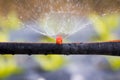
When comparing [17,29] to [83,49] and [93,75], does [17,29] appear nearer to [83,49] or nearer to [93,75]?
[93,75]

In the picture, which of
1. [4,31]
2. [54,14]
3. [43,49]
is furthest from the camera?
[4,31]

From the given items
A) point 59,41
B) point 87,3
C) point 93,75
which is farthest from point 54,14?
point 59,41

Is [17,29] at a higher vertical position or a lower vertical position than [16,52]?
higher

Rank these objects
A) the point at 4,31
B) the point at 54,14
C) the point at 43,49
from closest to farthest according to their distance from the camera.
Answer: the point at 43,49 → the point at 54,14 → the point at 4,31

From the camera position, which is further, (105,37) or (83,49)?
(105,37)

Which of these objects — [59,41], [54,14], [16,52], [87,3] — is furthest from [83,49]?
[87,3]

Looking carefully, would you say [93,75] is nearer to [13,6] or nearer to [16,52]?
[13,6]

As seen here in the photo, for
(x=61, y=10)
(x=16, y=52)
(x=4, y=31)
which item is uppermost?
(x=61, y=10)

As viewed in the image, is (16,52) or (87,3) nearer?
(16,52)

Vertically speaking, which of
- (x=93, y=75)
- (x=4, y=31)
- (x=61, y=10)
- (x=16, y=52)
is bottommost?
(x=93, y=75)
